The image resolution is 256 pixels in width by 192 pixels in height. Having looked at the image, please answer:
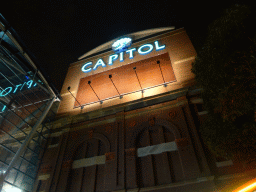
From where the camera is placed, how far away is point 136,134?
12.7m

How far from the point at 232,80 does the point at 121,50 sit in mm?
16314

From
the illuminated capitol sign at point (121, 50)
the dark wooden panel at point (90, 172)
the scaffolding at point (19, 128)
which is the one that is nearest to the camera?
the dark wooden panel at point (90, 172)

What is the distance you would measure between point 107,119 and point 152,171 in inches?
212

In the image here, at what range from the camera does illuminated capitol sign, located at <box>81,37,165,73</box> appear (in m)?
20.4

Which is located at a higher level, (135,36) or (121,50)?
(135,36)

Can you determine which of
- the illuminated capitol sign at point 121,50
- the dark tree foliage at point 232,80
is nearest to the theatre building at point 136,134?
the illuminated capitol sign at point 121,50

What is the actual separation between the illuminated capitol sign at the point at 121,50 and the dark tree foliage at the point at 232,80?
470 inches

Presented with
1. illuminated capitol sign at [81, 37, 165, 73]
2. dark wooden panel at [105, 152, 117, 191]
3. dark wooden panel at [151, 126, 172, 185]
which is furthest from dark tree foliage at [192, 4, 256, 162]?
illuminated capitol sign at [81, 37, 165, 73]

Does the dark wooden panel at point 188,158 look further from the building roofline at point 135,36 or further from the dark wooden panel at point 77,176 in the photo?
the building roofline at point 135,36

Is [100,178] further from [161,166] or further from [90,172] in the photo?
[161,166]

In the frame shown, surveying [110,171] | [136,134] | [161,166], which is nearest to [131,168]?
[110,171]

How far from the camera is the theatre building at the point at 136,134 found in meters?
10.5

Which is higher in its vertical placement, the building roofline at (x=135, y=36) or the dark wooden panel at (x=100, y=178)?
the building roofline at (x=135, y=36)

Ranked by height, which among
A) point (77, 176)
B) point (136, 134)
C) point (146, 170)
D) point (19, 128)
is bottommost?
point (146, 170)
